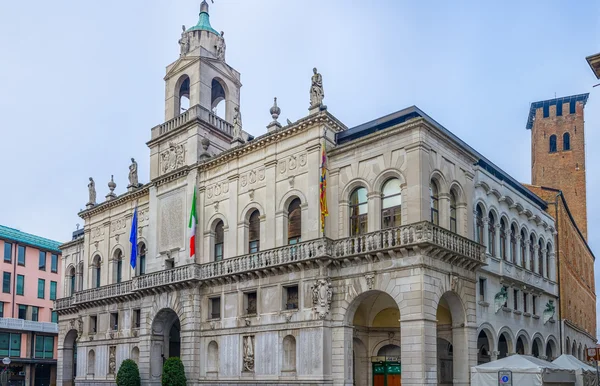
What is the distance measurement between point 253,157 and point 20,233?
39787mm

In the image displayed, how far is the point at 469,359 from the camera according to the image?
28.7 metres

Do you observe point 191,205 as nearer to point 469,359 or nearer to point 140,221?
point 140,221

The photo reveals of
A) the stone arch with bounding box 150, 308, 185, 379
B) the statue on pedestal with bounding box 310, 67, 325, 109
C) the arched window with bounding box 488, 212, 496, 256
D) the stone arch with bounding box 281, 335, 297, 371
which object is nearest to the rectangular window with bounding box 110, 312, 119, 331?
the stone arch with bounding box 150, 308, 185, 379

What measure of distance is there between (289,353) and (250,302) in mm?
3896

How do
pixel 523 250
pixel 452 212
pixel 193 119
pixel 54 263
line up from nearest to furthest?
pixel 452 212 < pixel 523 250 < pixel 193 119 < pixel 54 263

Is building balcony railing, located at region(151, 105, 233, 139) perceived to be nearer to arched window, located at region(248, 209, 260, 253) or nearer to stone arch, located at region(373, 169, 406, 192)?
arched window, located at region(248, 209, 260, 253)

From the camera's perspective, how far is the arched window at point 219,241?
36.7 m

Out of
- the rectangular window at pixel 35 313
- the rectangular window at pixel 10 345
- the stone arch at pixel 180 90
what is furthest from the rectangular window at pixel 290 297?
the rectangular window at pixel 35 313

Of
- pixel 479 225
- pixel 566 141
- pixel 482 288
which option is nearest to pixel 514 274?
pixel 482 288

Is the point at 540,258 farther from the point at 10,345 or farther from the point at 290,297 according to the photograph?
the point at 10,345

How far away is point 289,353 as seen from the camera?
31109 mm

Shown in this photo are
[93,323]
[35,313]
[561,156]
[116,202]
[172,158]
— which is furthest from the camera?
[561,156]

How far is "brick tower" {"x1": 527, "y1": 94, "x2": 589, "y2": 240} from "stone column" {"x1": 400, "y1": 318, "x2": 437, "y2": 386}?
49670 millimetres

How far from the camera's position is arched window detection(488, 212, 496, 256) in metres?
33.0
